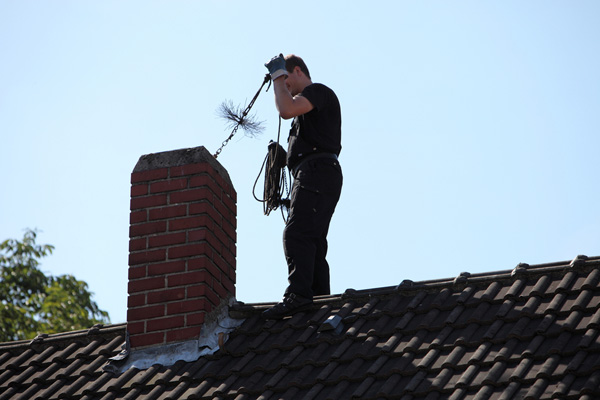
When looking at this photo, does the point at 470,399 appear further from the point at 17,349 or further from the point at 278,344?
the point at 17,349

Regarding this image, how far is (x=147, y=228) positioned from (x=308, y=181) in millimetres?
1225

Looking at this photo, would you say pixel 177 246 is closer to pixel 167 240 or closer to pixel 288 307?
pixel 167 240

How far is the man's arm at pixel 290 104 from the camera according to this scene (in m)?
6.54

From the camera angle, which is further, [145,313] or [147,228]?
[147,228]

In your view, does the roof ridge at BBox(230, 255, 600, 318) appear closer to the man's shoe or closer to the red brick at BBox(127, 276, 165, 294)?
the man's shoe

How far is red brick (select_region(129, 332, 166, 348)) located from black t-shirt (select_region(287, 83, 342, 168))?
1.60 m

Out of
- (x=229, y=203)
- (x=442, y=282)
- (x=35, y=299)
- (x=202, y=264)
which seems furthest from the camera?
(x=35, y=299)

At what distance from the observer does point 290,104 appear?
21.5ft

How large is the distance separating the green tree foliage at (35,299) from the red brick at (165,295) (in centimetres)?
1028

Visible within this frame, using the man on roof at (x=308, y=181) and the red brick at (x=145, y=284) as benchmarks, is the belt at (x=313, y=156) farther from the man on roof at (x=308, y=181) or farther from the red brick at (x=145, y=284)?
the red brick at (x=145, y=284)

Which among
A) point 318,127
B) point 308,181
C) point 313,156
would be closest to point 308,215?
point 308,181

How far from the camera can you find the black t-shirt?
21.9ft

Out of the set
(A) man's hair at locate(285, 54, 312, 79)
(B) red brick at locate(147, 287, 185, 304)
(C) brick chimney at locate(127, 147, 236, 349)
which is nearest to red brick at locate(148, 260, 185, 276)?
(C) brick chimney at locate(127, 147, 236, 349)

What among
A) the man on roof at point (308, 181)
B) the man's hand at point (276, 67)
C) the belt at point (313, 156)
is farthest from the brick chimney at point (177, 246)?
the man's hand at point (276, 67)
